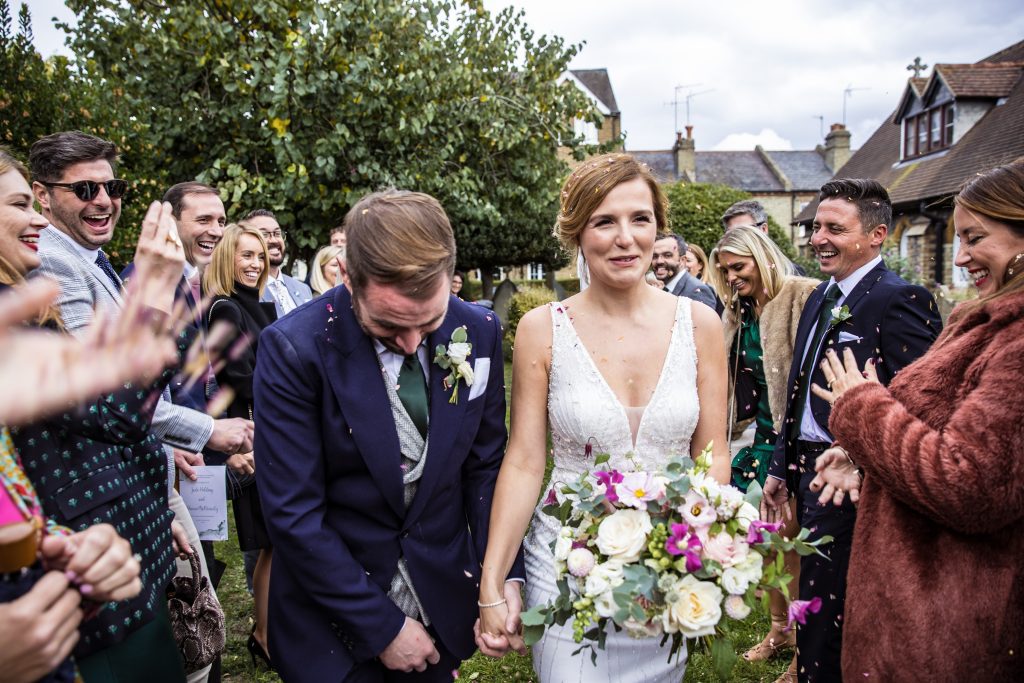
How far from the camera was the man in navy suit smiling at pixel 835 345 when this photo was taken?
3.08 m

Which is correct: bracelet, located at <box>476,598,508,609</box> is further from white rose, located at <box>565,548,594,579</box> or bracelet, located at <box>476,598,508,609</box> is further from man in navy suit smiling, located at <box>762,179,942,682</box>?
man in navy suit smiling, located at <box>762,179,942,682</box>

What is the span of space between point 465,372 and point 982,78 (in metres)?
24.0

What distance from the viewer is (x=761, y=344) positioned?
4.46 metres

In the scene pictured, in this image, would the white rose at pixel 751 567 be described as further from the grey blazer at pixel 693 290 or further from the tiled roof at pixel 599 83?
the tiled roof at pixel 599 83

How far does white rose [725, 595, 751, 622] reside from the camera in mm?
1877

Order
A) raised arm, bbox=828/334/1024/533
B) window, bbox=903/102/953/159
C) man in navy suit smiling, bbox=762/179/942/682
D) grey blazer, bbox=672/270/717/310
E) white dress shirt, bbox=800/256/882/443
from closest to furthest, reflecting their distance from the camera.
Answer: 1. raised arm, bbox=828/334/1024/533
2. man in navy suit smiling, bbox=762/179/942/682
3. white dress shirt, bbox=800/256/882/443
4. grey blazer, bbox=672/270/717/310
5. window, bbox=903/102/953/159

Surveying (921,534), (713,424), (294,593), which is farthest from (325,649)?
(921,534)

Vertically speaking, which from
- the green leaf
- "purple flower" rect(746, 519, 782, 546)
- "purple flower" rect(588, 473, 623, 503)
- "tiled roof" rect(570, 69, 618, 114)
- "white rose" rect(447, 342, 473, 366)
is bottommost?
the green leaf

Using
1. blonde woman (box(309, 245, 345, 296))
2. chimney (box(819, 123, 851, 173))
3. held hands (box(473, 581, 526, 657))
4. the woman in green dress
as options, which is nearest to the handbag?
held hands (box(473, 581, 526, 657))

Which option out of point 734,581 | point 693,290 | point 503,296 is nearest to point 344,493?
point 734,581

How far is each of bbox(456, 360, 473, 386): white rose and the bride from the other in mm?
426

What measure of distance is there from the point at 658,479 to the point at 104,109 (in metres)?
6.04

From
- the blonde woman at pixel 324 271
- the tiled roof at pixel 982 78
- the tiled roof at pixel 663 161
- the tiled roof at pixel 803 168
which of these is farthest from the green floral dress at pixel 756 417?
the tiled roof at pixel 803 168

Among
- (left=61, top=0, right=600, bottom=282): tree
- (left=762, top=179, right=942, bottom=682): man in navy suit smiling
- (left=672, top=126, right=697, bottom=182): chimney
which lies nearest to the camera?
(left=762, top=179, right=942, bottom=682): man in navy suit smiling
